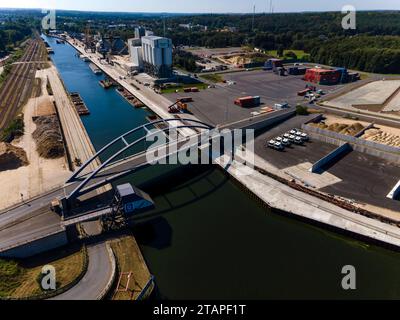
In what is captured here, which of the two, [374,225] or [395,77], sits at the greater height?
[395,77]

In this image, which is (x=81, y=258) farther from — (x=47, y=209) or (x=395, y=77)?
(x=395, y=77)

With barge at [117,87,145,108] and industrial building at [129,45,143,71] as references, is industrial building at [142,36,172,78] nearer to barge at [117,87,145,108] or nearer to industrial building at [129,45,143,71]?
industrial building at [129,45,143,71]

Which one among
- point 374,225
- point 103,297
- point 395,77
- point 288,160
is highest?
point 395,77

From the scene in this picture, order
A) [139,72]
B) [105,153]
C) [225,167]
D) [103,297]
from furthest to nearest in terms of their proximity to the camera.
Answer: [139,72] → [105,153] → [225,167] → [103,297]

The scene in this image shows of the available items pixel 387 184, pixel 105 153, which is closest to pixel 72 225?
pixel 105 153

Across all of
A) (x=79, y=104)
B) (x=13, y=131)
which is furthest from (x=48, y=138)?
(x=79, y=104)

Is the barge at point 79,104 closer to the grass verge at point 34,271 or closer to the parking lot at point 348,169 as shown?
the parking lot at point 348,169
